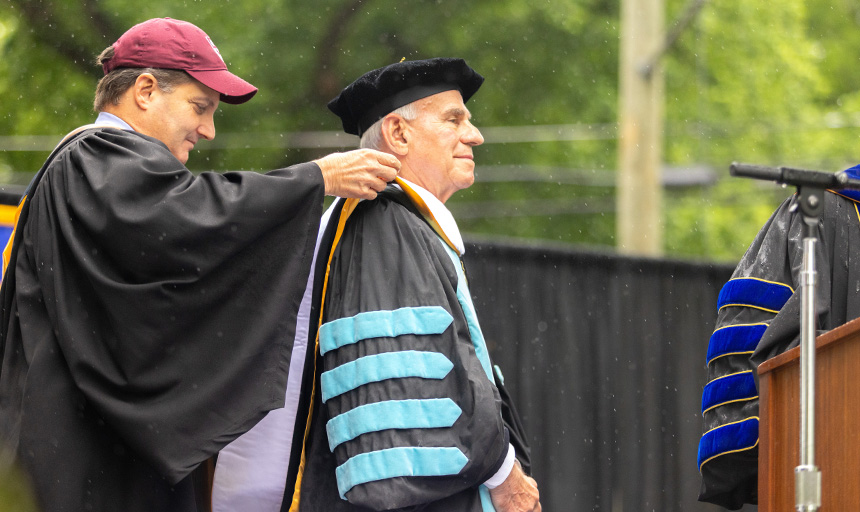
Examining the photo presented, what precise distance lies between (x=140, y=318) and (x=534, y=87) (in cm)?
1196

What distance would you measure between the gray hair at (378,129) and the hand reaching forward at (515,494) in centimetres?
110

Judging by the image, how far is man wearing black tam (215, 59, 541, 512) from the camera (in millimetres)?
2637

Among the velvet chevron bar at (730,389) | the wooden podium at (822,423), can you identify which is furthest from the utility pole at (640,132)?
the wooden podium at (822,423)

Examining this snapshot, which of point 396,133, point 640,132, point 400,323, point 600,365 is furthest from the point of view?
point 640,132

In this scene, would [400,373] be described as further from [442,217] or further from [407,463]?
[442,217]

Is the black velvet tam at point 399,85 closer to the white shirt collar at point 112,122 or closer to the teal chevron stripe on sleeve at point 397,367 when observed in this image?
the white shirt collar at point 112,122

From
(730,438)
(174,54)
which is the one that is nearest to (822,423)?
(730,438)

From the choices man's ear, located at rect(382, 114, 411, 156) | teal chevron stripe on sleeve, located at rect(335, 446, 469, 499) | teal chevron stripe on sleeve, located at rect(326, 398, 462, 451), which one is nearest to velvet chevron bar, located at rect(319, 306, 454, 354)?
teal chevron stripe on sleeve, located at rect(326, 398, 462, 451)

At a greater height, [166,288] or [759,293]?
[759,293]

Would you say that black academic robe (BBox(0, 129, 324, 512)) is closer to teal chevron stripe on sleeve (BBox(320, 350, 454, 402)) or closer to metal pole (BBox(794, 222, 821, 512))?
teal chevron stripe on sleeve (BBox(320, 350, 454, 402))

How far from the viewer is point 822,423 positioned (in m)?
2.45

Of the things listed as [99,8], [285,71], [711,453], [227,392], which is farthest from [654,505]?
[99,8]

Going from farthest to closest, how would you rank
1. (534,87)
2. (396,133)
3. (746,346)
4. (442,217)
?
(534,87) → (396,133) → (746,346) → (442,217)

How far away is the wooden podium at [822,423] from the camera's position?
228 cm
